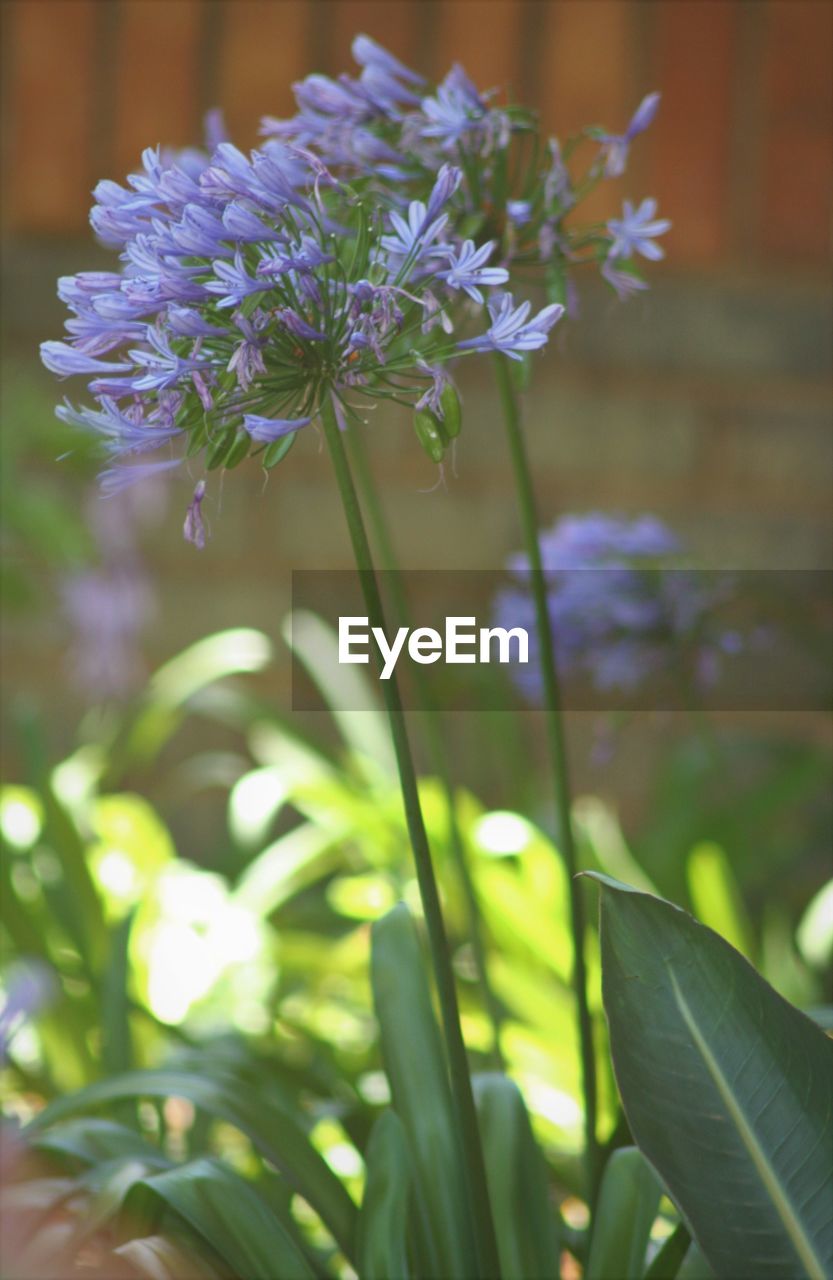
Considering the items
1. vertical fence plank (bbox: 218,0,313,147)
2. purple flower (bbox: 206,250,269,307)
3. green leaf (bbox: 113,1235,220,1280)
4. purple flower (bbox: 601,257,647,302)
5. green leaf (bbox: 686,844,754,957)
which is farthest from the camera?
vertical fence plank (bbox: 218,0,313,147)

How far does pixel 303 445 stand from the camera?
2088 millimetres

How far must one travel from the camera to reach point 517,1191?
0.68m

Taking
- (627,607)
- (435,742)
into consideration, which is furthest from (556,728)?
(627,607)

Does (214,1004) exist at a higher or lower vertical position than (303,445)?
lower

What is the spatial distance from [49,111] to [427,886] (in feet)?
6.15

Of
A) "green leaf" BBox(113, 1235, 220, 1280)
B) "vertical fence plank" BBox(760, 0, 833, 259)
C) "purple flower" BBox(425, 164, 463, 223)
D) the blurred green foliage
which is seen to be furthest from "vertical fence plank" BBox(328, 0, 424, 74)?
"green leaf" BBox(113, 1235, 220, 1280)

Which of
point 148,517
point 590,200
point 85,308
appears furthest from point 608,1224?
point 590,200

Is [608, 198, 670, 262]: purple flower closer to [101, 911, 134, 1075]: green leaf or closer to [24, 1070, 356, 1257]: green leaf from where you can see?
[24, 1070, 356, 1257]: green leaf

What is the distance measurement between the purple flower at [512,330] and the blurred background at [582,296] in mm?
1442

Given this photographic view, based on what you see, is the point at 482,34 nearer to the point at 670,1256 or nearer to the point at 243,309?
the point at 243,309

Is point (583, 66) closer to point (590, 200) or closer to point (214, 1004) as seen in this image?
point (590, 200)

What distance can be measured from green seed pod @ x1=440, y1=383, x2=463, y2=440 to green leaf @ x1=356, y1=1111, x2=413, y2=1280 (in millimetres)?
388

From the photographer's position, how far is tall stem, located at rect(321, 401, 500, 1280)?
0.53 metres

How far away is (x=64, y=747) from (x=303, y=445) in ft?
2.18
